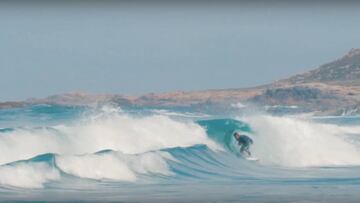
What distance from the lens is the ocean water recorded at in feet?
66.1

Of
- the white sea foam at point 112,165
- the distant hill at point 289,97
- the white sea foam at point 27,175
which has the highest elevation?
the distant hill at point 289,97

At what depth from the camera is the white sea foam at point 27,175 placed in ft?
69.2

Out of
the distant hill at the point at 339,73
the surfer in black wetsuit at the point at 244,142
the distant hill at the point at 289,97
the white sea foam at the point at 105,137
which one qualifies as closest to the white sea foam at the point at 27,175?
the white sea foam at the point at 105,137

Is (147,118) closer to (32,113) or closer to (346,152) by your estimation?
(346,152)

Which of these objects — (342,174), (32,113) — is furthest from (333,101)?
(342,174)

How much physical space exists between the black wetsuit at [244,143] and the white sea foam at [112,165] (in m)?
5.37

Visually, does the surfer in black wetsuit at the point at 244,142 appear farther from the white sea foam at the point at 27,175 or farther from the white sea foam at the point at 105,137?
the white sea foam at the point at 27,175

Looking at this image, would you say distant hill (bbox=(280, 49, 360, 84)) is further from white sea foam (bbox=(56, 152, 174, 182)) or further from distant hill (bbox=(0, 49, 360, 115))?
white sea foam (bbox=(56, 152, 174, 182))

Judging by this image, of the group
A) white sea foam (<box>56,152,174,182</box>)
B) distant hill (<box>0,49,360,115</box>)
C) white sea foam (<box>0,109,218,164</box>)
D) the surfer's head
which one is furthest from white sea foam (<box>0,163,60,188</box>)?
distant hill (<box>0,49,360,115</box>)

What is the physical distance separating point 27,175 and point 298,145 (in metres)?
14.0

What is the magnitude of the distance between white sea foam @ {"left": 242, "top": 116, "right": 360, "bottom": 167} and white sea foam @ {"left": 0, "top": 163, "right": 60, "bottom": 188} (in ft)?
31.1

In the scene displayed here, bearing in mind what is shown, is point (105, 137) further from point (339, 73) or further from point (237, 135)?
point (339, 73)

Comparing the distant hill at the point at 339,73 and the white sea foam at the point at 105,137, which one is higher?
the distant hill at the point at 339,73

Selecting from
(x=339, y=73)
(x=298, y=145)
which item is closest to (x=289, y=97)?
(x=339, y=73)
